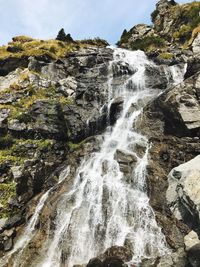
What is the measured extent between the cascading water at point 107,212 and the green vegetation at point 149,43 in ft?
112

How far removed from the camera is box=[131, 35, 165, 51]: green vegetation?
66625 millimetres

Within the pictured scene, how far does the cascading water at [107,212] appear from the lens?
79.2 ft

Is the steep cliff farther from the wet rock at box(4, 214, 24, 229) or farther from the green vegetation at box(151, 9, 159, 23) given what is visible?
the green vegetation at box(151, 9, 159, 23)

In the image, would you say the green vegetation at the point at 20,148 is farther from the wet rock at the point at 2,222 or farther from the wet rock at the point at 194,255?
the wet rock at the point at 194,255

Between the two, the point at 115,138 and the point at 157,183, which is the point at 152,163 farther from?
the point at 115,138

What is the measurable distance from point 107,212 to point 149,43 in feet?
153

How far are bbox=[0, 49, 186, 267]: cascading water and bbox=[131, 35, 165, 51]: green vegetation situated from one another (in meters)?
34.1

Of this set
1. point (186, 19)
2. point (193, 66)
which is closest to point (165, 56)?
point (193, 66)

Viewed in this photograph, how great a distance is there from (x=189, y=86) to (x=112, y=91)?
43.9 feet

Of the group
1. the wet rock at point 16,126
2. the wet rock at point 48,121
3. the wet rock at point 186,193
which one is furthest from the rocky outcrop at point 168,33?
the wet rock at point 186,193

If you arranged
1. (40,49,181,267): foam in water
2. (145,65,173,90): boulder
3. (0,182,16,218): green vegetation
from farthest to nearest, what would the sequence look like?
(145,65,173,90): boulder
(0,182,16,218): green vegetation
(40,49,181,267): foam in water

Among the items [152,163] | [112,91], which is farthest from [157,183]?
[112,91]

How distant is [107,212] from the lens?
26.5 metres

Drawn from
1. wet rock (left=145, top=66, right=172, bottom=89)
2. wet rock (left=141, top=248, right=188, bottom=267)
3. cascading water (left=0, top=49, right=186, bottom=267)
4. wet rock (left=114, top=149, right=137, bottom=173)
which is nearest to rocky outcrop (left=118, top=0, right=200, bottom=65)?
wet rock (left=145, top=66, right=172, bottom=89)
